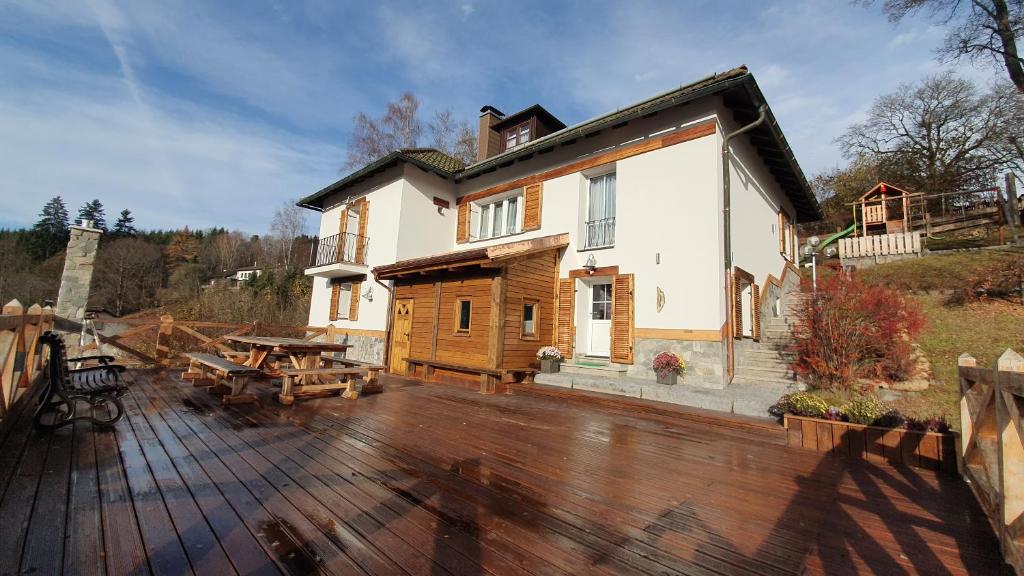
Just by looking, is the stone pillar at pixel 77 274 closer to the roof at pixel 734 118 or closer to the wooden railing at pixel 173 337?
the wooden railing at pixel 173 337

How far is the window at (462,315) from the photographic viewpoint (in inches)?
353

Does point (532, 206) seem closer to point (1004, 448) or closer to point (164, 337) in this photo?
point (1004, 448)

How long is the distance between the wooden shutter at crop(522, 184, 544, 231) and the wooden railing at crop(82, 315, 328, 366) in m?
7.61

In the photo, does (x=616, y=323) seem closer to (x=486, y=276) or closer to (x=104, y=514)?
(x=486, y=276)

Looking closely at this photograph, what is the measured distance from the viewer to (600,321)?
913 cm

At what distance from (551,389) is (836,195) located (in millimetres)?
25964

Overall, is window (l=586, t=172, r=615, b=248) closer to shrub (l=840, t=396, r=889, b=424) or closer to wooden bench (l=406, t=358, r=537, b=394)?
wooden bench (l=406, t=358, r=537, b=394)

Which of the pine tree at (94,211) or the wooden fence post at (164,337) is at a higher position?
the pine tree at (94,211)

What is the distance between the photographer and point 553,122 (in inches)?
520

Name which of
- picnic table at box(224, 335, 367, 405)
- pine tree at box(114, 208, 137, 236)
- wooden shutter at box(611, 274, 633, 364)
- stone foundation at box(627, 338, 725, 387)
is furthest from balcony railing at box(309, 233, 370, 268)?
pine tree at box(114, 208, 137, 236)

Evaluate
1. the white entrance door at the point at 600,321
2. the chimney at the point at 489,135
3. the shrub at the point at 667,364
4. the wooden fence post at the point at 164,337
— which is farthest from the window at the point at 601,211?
the wooden fence post at the point at 164,337

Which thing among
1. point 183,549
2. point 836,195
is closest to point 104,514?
point 183,549

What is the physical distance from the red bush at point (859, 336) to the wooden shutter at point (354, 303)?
1173cm

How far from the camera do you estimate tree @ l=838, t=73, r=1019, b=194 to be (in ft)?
61.1
